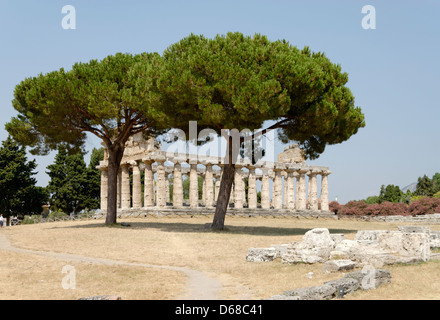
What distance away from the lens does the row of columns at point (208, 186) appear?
49438mm

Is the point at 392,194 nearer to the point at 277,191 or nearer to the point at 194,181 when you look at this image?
the point at 277,191

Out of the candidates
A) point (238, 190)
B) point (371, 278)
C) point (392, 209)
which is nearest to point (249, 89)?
point (371, 278)

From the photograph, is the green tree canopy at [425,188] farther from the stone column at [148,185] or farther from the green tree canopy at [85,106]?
the green tree canopy at [85,106]

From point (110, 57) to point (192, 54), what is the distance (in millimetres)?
8878

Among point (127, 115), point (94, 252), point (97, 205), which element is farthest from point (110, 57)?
point (97, 205)

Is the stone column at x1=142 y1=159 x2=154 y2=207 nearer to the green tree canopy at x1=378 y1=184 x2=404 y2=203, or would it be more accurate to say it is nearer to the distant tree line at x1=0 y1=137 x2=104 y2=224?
the distant tree line at x1=0 y1=137 x2=104 y2=224

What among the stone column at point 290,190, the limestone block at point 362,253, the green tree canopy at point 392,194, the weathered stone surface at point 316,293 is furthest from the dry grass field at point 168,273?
the green tree canopy at point 392,194

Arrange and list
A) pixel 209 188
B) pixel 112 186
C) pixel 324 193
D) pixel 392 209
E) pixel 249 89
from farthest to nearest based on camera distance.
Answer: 1. pixel 324 193
2. pixel 392 209
3. pixel 209 188
4. pixel 112 186
5. pixel 249 89

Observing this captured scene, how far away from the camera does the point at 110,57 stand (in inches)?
1308

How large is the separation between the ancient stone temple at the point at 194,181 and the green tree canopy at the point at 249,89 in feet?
51.3

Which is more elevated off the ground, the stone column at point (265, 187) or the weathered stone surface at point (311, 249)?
the stone column at point (265, 187)

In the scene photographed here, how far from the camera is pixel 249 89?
82.0ft

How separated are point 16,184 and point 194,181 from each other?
20.3 m

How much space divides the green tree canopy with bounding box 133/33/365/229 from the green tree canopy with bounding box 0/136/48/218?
29.6 metres
